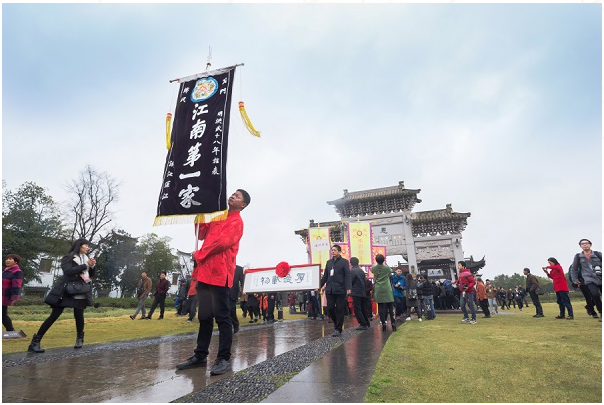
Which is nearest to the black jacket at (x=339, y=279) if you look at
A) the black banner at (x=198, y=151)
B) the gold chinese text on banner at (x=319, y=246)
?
the black banner at (x=198, y=151)

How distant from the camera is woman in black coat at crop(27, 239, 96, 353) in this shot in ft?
15.0

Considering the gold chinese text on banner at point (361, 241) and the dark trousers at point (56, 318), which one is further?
the gold chinese text on banner at point (361, 241)

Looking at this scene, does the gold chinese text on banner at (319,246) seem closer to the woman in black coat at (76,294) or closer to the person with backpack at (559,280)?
the person with backpack at (559,280)

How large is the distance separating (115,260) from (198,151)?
34.9 meters

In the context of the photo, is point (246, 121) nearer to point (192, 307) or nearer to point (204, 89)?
point (204, 89)

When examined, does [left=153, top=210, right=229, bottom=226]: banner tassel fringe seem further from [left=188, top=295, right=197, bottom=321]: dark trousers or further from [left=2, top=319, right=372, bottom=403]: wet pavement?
[left=188, top=295, right=197, bottom=321]: dark trousers

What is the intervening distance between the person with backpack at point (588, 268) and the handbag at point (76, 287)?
8661mm

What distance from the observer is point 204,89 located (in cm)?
663

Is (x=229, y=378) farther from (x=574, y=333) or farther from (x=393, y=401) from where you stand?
(x=574, y=333)

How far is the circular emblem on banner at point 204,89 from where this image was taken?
6512 mm

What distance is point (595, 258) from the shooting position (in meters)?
6.81

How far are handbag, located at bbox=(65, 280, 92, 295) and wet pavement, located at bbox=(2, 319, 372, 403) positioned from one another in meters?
0.72

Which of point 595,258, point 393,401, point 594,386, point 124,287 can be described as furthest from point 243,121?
point 124,287

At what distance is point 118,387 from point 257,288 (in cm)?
824
